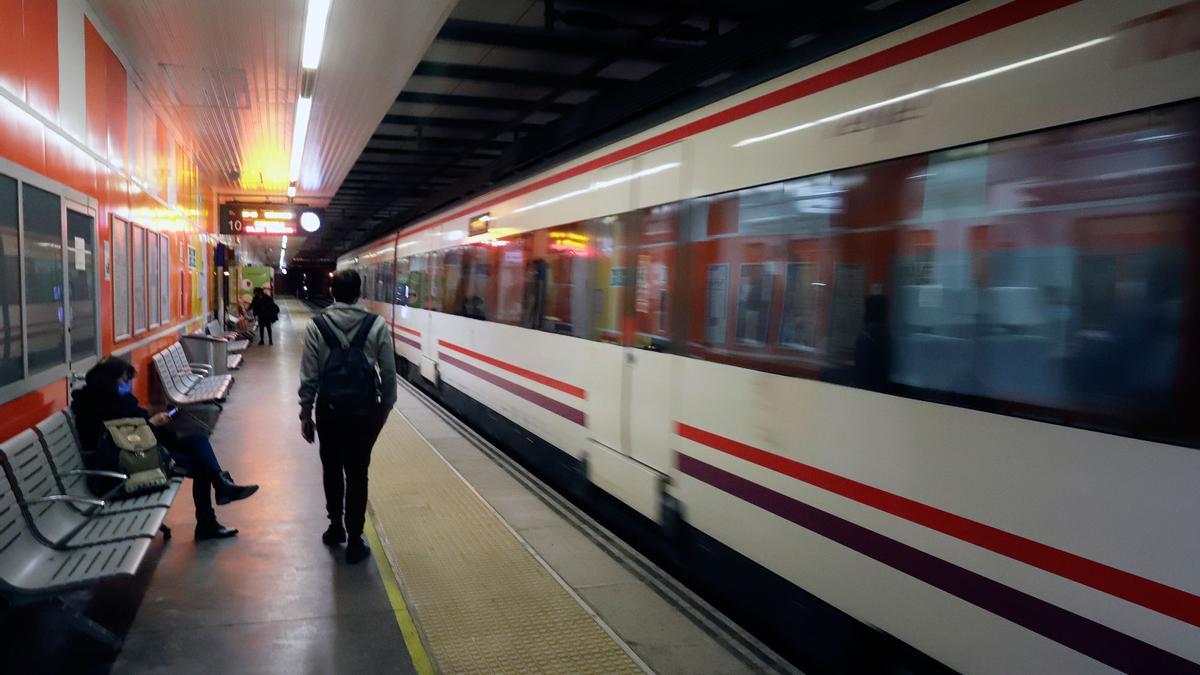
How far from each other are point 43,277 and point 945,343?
4.82 meters

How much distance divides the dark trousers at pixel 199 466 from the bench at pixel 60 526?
1.04ft

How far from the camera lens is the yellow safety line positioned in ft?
11.1

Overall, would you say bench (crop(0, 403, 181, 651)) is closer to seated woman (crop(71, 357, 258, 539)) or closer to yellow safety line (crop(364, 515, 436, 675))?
seated woman (crop(71, 357, 258, 539))

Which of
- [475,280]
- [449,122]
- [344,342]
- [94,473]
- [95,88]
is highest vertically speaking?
[449,122]

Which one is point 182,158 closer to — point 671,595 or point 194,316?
point 194,316

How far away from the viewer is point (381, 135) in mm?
14312

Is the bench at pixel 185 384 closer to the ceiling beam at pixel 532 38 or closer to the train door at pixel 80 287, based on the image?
the train door at pixel 80 287

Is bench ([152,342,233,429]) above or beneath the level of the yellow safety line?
above

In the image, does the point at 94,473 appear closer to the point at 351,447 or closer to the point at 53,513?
the point at 53,513

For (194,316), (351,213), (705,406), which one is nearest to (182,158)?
(194,316)

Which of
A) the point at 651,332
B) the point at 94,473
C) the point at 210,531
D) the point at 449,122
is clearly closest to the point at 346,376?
the point at 94,473

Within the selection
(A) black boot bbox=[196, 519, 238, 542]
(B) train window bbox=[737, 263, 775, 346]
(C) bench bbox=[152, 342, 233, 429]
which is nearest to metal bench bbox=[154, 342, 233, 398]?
(C) bench bbox=[152, 342, 233, 429]

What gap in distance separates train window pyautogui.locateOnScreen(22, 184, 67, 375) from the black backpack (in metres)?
1.55

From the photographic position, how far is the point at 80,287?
5.44 meters
